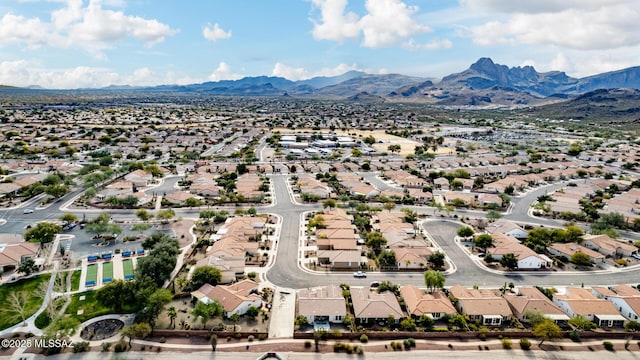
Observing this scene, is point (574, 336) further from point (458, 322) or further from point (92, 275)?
point (92, 275)

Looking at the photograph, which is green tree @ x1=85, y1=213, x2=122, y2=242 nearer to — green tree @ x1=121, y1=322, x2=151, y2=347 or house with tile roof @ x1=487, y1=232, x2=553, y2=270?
green tree @ x1=121, y1=322, x2=151, y2=347

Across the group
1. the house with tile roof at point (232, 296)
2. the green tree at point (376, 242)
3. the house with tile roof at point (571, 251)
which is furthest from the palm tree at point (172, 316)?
the house with tile roof at point (571, 251)

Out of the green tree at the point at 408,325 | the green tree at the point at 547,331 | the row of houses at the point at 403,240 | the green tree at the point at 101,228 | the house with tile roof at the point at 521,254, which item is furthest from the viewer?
the green tree at the point at 101,228

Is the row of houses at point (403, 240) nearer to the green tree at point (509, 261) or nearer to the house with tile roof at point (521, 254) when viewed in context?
the house with tile roof at point (521, 254)

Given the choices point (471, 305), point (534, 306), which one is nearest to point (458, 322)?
point (471, 305)

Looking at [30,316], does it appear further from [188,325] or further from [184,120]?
[184,120]

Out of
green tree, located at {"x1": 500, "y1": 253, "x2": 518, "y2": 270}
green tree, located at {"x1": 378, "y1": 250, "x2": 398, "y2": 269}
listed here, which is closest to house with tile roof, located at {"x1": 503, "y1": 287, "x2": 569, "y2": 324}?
green tree, located at {"x1": 500, "y1": 253, "x2": 518, "y2": 270}
